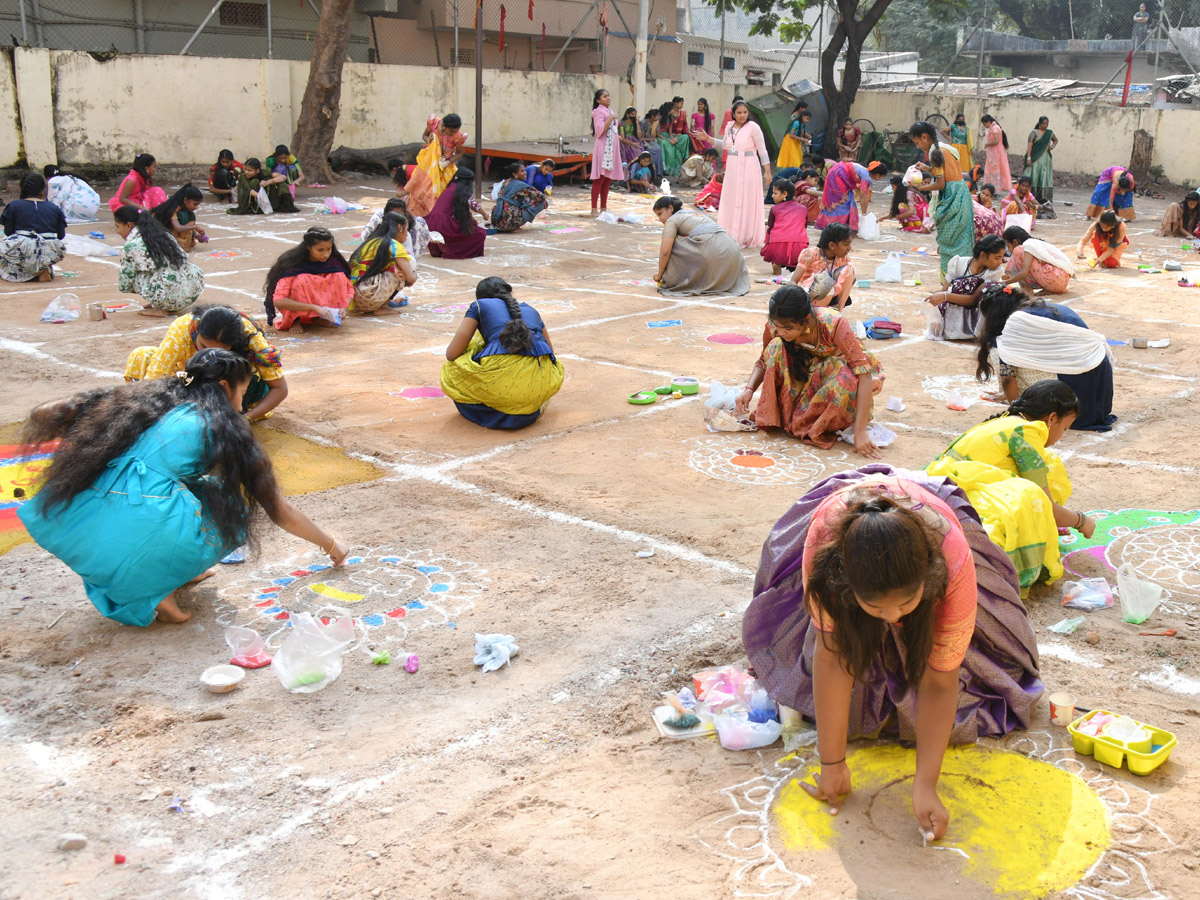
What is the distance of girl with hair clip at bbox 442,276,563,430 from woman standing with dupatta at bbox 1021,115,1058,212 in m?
13.3

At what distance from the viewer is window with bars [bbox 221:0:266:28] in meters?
21.8

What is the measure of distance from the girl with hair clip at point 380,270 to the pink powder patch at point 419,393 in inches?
86.1

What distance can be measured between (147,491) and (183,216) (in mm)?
9342

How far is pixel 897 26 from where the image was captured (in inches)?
1619

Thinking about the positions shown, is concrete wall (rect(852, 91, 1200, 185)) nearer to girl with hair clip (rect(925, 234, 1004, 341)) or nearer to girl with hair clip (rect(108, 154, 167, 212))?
girl with hair clip (rect(925, 234, 1004, 341))

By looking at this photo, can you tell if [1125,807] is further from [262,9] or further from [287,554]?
[262,9]

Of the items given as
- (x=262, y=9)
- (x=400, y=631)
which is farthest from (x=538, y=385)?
(x=262, y=9)

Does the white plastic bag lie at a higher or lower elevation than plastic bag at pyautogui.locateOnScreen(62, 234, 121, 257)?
lower

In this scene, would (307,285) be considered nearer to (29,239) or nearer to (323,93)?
(29,239)

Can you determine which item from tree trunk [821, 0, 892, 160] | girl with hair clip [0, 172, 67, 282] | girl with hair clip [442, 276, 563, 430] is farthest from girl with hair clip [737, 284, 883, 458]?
tree trunk [821, 0, 892, 160]

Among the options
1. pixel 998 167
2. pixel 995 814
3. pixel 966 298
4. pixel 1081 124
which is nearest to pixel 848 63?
pixel 1081 124

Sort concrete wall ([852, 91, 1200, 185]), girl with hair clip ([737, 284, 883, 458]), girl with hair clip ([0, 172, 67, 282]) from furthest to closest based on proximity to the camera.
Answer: concrete wall ([852, 91, 1200, 185]) → girl with hair clip ([0, 172, 67, 282]) → girl with hair clip ([737, 284, 883, 458])

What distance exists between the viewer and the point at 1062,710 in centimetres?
319

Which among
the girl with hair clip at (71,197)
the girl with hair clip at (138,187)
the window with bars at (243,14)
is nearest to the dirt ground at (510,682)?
the girl with hair clip at (138,187)
